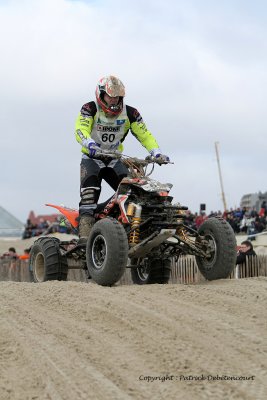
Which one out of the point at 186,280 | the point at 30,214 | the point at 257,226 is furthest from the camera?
the point at 30,214

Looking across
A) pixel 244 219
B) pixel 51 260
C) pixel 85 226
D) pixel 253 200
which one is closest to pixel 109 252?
pixel 85 226

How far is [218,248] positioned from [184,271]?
6651mm

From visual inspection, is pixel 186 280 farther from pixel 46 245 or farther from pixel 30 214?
pixel 30 214

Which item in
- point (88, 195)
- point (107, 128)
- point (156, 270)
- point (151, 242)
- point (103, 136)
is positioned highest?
point (107, 128)

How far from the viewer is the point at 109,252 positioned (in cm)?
763

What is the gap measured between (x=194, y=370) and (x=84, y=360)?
784 mm

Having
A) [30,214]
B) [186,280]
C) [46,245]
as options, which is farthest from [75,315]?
[30,214]

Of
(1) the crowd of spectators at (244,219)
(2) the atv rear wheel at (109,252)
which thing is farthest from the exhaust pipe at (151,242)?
(1) the crowd of spectators at (244,219)

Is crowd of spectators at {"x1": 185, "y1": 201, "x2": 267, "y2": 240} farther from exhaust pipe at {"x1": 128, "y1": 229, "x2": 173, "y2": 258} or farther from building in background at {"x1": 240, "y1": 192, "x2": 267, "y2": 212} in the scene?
exhaust pipe at {"x1": 128, "y1": 229, "x2": 173, "y2": 258}

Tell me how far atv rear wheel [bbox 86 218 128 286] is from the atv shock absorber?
39 centimetres

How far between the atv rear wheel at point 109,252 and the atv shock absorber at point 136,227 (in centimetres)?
39

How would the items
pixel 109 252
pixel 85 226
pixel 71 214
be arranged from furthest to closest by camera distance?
pixel 71 214 < pixel 85 226 < pixel 109 252

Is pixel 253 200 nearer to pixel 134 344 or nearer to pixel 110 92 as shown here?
pixel 110 92

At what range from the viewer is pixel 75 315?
233 inches
